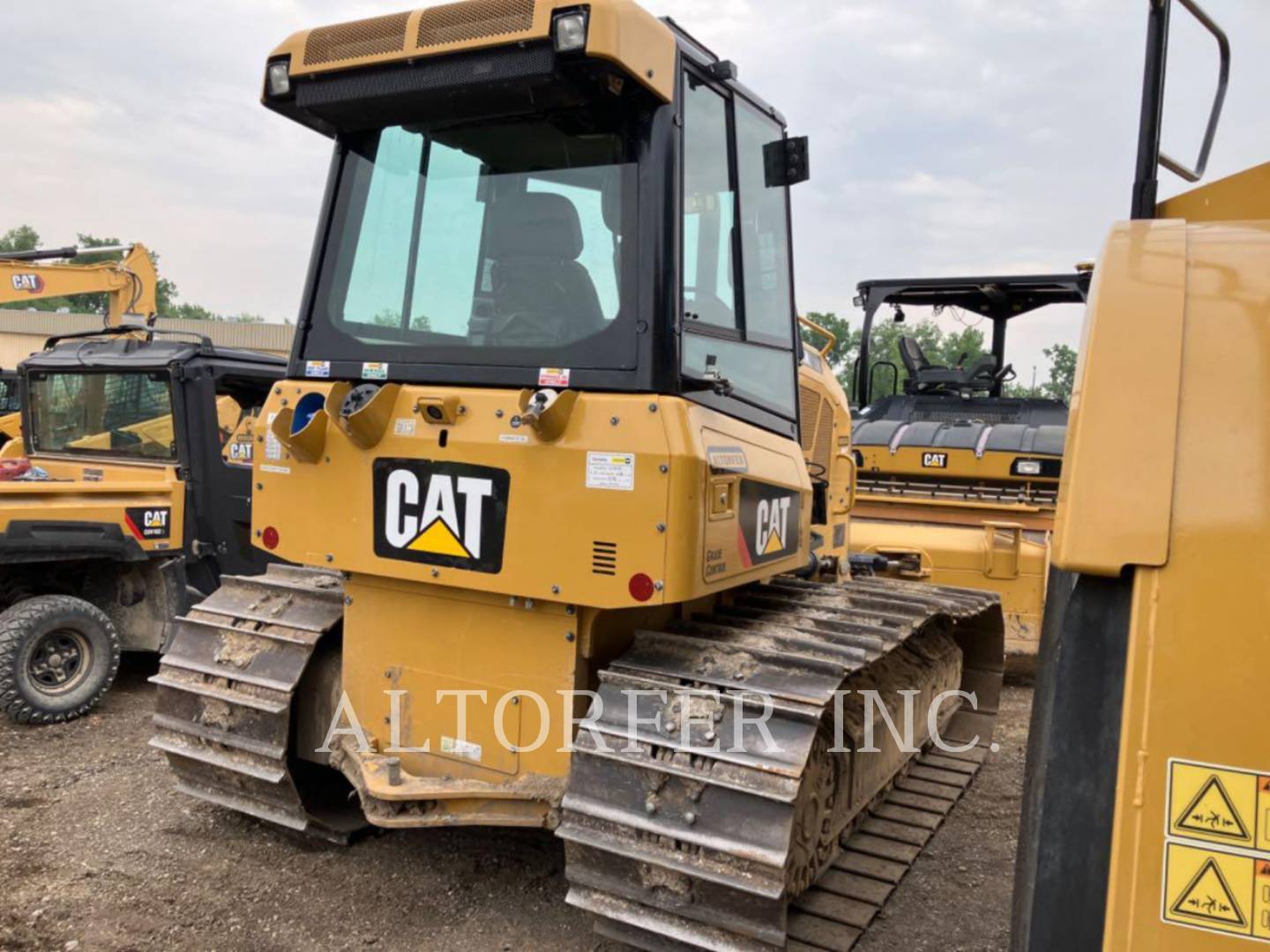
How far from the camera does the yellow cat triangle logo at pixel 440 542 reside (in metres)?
3.17

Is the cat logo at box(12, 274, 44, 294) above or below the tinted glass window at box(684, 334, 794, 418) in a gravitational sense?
above

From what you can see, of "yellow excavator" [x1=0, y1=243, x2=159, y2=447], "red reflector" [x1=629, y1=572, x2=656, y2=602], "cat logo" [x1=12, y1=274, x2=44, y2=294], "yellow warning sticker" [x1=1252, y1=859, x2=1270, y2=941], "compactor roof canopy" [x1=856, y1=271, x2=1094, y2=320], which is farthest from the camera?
"cat logo" [x1=12, y1=274, x2=44, y2=294]

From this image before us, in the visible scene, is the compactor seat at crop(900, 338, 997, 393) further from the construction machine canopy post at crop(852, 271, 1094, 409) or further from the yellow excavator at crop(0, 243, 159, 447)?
the yellow excavator at crop(0, 243, 159, 447)

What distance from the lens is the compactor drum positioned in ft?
9.20

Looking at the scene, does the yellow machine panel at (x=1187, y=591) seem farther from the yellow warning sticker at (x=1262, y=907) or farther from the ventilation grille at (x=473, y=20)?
the ventilation grille at (x=473, y=20)

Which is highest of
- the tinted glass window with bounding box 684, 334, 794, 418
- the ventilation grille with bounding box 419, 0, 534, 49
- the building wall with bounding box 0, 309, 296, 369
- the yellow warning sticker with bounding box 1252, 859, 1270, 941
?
the building wall with bounding box 0, 309, 296, 369

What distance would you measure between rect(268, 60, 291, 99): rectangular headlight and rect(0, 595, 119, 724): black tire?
3.55 m

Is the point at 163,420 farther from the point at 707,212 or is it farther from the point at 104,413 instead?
the point at 707,212

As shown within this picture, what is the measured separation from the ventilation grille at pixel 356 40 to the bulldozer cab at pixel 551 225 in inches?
1.8

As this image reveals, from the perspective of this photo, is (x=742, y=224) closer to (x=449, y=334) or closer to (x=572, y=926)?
(x=449, y=334)

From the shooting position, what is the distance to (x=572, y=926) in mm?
3432

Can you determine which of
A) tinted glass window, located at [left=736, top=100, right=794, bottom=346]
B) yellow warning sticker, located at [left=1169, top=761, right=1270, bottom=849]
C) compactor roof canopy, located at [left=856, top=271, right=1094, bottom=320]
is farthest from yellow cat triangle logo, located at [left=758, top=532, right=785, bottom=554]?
compactor roof canopy, located at [left=856, top=271, right=1094, bottom=320]

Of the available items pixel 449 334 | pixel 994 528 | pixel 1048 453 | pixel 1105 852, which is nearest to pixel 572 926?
pixel 449 334

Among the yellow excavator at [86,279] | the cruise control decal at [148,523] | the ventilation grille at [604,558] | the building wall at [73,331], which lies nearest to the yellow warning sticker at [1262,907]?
the ventilation grille at [604,558]
